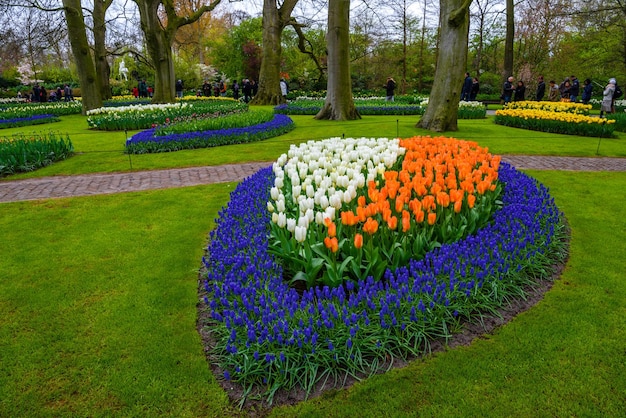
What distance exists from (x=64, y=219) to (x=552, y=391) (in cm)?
622

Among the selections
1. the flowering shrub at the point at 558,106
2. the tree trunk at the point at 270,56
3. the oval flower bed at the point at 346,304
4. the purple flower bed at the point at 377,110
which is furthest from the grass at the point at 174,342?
the tree trunk at the point at 270,56

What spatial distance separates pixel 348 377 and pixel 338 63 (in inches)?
596

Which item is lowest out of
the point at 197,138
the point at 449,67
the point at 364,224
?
the point at 364,224

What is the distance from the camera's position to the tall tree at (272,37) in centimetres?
2459

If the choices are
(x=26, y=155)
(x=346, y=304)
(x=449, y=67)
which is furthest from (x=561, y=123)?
(x=26, y=155)

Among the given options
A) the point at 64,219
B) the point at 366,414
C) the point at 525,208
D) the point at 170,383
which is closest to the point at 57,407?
the point at 170,383

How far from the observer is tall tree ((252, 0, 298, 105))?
24594mm

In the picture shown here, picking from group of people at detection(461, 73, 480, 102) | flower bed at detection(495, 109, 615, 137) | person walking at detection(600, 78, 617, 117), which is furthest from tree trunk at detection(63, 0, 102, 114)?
person walking at detection(600, 78, 617, 117)

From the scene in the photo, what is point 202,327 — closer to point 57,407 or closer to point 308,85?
point 57,407

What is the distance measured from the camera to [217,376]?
2.97 meters

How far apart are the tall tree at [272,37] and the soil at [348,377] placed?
23.0 metres

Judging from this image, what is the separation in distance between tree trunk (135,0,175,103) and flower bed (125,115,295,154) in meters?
12.1

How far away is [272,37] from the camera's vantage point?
24.7 meters

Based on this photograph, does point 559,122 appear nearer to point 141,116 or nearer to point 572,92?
point 572,92
